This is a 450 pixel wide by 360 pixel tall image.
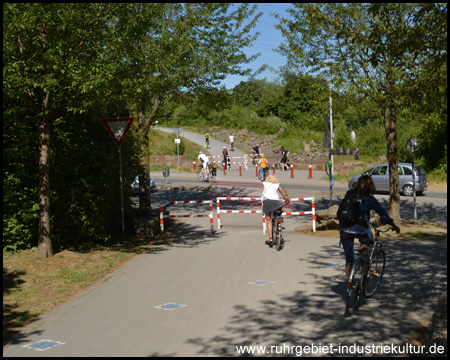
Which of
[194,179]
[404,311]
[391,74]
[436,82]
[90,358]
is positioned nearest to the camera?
[90,358]

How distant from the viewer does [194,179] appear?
38125mm

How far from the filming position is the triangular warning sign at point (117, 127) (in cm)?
1356

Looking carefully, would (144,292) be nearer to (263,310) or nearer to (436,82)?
(263,310)

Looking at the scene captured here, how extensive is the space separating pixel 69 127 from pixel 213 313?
6.52 meters

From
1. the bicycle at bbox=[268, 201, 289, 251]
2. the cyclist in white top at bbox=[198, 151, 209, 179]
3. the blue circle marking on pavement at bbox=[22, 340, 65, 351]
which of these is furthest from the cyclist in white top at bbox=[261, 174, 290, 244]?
the cyclist in white top at bbox=[198, 151, 209, 179]

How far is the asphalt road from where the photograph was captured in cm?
663

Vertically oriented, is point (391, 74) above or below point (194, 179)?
above

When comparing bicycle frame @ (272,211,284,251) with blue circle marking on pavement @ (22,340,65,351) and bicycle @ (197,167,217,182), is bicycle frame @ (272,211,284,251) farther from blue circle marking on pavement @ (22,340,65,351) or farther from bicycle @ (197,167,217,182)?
bicycle @ (197,167,217,182)

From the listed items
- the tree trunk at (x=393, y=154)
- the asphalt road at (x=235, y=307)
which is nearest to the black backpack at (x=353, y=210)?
the asphalt road at (x=235, y=307)

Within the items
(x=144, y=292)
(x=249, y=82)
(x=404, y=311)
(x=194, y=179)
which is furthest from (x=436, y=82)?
(x=194, y=179)

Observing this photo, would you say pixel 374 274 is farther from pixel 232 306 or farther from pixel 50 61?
pixel 50 61

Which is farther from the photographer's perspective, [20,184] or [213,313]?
[20,184]

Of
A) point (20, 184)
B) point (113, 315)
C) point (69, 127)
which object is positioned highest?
point (69, 127)

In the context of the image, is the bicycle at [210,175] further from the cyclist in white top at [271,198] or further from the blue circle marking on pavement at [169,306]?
the blue circle marking on pavement at [169,306]
